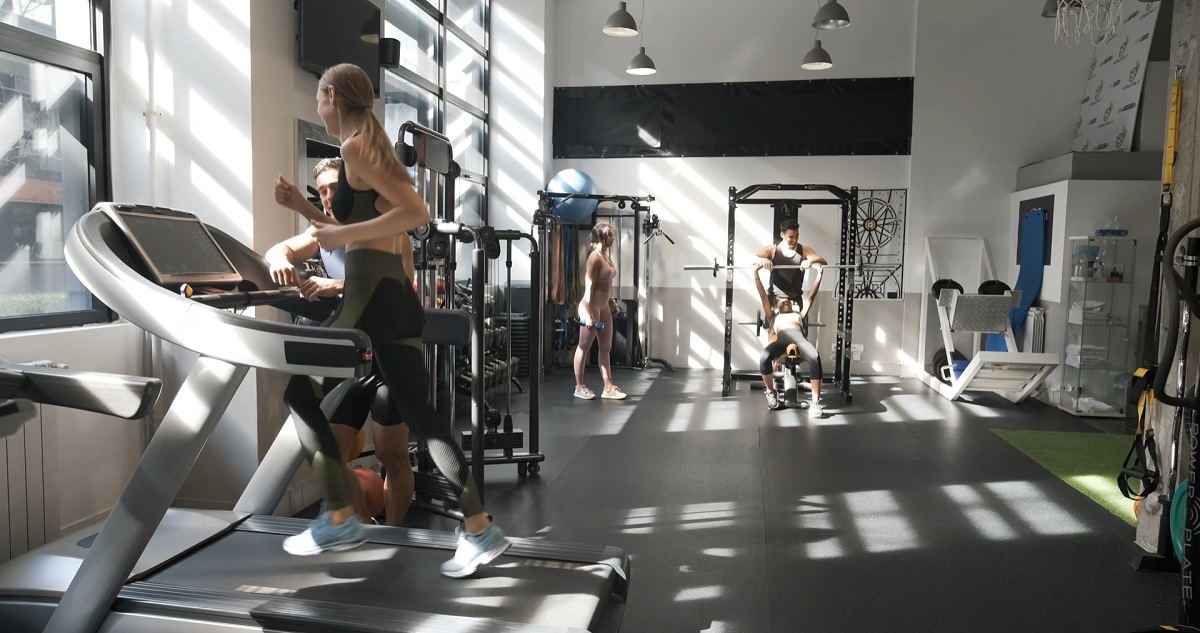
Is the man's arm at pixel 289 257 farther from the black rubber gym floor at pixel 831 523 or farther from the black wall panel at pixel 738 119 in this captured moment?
the black wall panel at pixel 738 119

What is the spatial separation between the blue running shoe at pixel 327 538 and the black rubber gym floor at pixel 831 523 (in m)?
0.95

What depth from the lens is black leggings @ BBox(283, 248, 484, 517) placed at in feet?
7.68

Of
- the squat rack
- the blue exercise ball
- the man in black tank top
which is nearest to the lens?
the man in black tank top

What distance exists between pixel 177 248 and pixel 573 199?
574 centimetres

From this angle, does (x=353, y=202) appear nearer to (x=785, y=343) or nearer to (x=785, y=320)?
(x=785, y=343)

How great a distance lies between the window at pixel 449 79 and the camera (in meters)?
6.41

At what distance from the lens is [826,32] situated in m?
8.44

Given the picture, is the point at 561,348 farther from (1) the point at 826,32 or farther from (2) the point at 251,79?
(2) the point at 251,79

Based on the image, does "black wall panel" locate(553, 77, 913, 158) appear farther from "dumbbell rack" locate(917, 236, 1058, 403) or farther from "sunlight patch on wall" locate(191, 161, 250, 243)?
"sunlight patch on wall" locate(191, 161, 250, 243)

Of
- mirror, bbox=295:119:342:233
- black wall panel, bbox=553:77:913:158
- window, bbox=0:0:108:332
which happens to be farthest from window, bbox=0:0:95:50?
black wall panel, bbox=553:77:913:158

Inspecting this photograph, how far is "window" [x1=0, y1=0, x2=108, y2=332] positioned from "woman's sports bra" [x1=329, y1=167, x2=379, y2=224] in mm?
1598

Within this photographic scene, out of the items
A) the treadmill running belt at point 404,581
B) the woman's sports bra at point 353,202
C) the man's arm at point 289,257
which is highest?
the woman's sports bra at point 353,202

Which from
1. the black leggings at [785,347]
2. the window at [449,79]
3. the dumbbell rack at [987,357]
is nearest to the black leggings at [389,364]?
the window at [449,79]

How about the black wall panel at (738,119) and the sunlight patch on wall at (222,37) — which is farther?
the black wall panel at (738,119)
